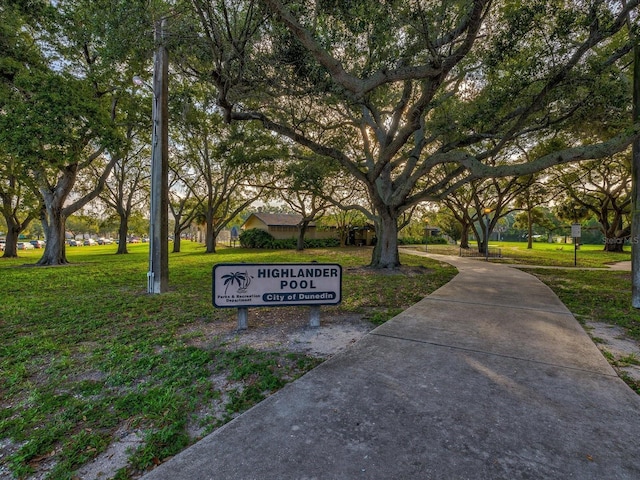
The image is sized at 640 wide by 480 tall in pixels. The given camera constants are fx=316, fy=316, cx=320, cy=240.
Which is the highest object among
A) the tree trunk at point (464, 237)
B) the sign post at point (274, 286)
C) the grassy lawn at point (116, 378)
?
the tree trunk at point (464, 237)

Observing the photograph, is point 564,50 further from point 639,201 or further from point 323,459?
point 323,459

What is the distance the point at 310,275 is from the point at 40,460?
11.1 ft

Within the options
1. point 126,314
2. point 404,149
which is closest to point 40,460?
point 126,314

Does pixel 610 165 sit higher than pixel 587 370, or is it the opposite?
pixel 610 165

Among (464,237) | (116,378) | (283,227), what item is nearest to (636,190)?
(116,378)

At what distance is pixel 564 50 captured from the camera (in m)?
6.86

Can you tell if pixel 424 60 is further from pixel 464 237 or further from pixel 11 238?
pixel 11 238

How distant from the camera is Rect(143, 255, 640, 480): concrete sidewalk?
1.92m

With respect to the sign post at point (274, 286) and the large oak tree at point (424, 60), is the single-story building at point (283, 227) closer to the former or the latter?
the large oak tree at point (424, 60)

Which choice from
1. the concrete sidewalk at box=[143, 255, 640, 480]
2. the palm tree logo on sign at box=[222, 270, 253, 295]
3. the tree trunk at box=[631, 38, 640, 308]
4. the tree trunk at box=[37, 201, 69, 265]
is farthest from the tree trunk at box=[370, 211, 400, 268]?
the tree trunk at box=[37, 201, 69, 265]

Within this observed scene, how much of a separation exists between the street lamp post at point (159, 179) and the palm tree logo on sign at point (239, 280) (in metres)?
3.79

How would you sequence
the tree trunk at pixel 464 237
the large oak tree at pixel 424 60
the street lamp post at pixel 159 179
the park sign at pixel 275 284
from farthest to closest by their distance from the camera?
the tree trunk at pixel 464 237 < the street lamp post at pixel 159 179 < the large oak tree at pixel 424 60 < the park sign at pixel 275 284

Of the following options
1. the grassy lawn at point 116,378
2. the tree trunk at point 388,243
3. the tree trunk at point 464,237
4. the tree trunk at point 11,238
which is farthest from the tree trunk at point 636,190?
the tree trunk at point 11,238

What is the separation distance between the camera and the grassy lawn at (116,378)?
2.18 metres
